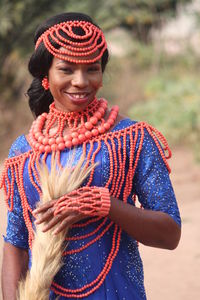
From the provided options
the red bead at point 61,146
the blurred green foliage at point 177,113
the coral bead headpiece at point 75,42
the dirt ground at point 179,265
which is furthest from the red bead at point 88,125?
the blurred green foliage at point 177,113

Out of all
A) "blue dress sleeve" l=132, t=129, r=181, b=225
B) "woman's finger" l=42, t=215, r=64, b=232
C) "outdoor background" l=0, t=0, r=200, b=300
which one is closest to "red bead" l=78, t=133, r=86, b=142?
"blue dress sleeve" l=132, t=129, r=181, b=225

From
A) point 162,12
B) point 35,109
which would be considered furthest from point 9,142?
point 35,109

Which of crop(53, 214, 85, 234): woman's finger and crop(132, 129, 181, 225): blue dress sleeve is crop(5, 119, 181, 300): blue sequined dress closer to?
crop(132, 129, 181, 225): blue dress sleeve

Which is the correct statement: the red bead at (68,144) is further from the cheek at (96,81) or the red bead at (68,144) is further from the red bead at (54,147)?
the cheek at (96,81)

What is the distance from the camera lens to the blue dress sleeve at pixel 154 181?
2.12 m

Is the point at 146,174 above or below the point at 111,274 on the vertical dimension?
above

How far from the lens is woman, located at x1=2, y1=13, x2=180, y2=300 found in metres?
2.13

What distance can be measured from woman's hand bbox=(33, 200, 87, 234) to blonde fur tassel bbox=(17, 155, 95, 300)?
5 centimetres

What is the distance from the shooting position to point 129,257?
2197mm

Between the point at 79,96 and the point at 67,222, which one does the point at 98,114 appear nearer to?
the point at 79,96

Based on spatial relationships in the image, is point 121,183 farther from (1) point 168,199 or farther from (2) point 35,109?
(2) point 35,109

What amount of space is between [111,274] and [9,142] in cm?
1068

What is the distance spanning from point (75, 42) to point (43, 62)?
156mm

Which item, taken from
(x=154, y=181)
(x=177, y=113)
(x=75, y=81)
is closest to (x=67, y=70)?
(x=75, y=81)
